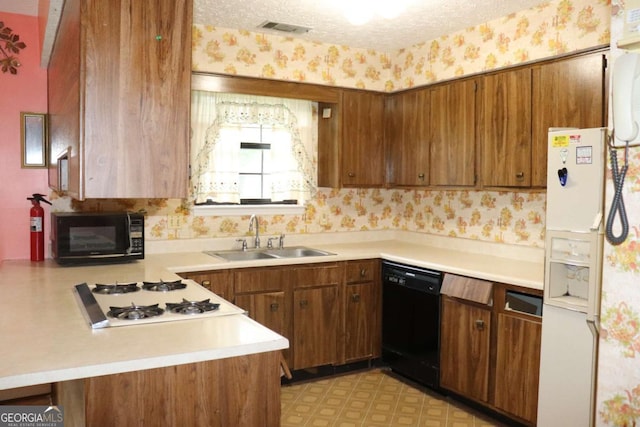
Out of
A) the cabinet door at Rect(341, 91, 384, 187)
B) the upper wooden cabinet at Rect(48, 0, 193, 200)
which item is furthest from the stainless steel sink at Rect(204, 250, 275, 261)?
the upper wooden cabinet at Rect(48, 0, 193, 200)

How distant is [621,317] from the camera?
2.42m

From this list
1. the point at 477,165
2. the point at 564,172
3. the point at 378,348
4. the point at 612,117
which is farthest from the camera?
the point at 378,348

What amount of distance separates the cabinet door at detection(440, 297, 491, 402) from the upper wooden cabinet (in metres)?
2.13

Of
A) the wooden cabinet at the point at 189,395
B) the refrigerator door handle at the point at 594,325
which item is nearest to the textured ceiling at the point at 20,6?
the wooden cabinet at the point at 189,395

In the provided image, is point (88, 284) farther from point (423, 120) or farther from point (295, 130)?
point (423, 120)

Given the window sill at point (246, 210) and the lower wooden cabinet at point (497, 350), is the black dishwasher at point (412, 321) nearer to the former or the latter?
the lower wooden cabinet at point (497, 350)

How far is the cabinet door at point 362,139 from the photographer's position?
4477 millimetres

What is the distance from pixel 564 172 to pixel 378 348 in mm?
2118

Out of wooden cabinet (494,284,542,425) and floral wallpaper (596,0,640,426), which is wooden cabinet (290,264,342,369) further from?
floral wallpaper (596,0,640,426)

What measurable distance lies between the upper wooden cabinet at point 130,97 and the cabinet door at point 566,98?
88.8 inches

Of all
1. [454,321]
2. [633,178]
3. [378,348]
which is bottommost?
[378,348]

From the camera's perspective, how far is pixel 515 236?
3934 millimetres

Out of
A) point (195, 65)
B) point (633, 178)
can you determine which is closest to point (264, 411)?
point (633, 178)

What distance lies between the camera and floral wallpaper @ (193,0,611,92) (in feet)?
10.9
